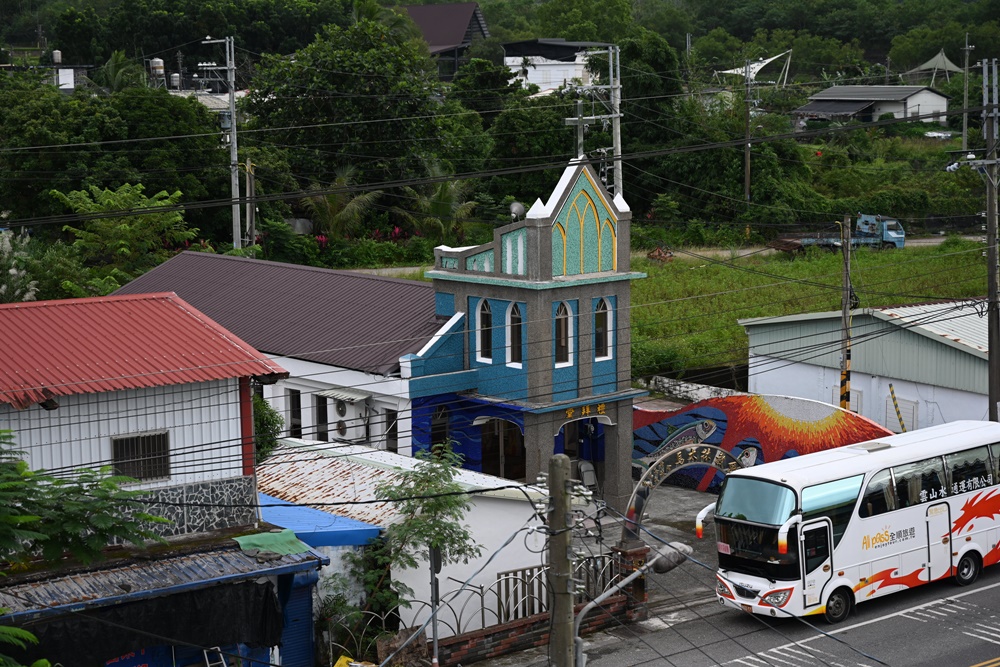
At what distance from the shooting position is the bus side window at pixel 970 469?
23.1 metres

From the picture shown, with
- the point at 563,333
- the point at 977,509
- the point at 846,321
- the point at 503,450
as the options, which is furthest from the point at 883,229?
the point at 977,509

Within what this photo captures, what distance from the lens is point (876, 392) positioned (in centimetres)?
3238

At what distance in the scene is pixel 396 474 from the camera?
20781mm

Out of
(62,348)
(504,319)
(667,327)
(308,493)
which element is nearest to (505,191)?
(667,327)

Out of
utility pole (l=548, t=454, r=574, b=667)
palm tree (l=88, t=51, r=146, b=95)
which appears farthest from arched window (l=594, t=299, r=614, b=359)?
palm tree (l=88, t=51, r=146, b=95)

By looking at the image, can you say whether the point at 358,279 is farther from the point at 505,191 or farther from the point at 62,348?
the point at 505,191

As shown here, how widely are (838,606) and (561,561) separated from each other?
996 cm

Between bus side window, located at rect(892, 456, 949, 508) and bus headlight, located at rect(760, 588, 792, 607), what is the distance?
2.80 m

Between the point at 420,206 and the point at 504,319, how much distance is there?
27.3 metres

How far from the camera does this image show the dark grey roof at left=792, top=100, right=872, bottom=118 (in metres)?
74.6

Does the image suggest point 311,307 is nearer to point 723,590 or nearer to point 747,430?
point 747,430

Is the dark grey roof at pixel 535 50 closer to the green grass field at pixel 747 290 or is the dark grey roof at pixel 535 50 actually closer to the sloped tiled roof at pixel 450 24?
the sloped tiled roof at pixel 450 24

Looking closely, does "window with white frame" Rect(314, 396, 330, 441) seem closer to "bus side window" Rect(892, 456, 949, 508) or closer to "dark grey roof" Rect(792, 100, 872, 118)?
"bus side window" Rect(892, 456, 949, 508)

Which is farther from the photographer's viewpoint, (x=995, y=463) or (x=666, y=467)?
(x=666, y=467)
